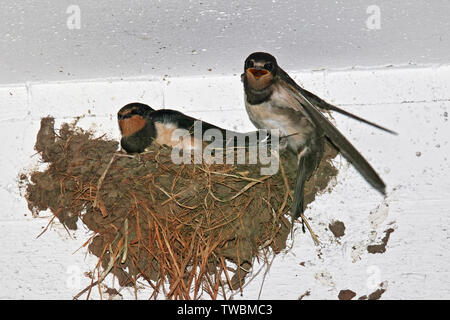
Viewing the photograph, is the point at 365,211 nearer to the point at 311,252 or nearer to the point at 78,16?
the point at 311,252

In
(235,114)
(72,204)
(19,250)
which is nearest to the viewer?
(72,204)

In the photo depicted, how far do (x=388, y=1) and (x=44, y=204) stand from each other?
60.9 inches

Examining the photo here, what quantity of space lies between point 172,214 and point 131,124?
1.50 ft

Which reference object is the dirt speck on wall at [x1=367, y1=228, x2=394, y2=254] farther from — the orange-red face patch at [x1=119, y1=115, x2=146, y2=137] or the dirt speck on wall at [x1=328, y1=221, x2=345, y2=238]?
the orange-red face patch at [x1=119, y1=115, x2=146, y2=137]

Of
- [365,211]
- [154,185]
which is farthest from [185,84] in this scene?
[365,211]

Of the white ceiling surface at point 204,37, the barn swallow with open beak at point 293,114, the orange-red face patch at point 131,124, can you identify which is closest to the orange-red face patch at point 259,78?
the barn swallow with open beak at point 293,114

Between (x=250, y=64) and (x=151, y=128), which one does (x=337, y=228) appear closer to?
(x=250, y=64)

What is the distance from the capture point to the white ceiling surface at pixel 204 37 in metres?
2.04

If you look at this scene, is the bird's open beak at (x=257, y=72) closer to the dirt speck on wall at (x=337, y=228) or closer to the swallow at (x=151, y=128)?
the swallow at (x=151, y=128)

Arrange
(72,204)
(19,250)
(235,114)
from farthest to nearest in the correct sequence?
(235,114) → (19,250) → (72,204)

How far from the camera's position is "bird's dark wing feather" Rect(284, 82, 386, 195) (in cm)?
211

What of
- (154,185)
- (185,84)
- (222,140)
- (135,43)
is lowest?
(154,185)

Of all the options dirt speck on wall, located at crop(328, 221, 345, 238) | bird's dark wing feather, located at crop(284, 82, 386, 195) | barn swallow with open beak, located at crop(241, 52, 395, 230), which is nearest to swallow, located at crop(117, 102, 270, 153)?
barn swallow with open beak, located at crop(241, 52, 395, 230)

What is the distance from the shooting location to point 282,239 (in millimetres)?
2230
